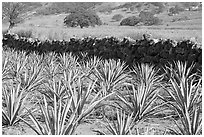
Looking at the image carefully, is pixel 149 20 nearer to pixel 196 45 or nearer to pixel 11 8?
pixel 11 8

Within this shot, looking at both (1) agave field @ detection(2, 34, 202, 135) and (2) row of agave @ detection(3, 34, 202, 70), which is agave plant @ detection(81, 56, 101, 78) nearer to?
(1) agave field @ detection(2, 34, 202, 135)

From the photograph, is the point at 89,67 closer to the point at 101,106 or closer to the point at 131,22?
the point at 101,106

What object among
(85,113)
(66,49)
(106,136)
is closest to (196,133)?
(106,136)

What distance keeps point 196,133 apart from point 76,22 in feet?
136

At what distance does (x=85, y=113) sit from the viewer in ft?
15.7

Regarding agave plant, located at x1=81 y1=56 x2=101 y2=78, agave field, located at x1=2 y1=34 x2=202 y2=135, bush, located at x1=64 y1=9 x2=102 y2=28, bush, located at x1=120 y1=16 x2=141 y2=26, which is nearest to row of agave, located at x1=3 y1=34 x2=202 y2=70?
agave field, located at x1=2 y1=34 x2=202 y2=135

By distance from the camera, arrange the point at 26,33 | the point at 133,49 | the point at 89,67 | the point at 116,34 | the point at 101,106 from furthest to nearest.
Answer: the point at 116,34, the point at 26,33, the point at 133,49, the point at 89,67, the point at 101,106

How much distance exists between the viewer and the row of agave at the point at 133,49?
32.1 feet

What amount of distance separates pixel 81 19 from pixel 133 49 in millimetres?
33323

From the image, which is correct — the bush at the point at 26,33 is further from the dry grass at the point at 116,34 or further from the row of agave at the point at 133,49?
the row of agave at the point at 133,49

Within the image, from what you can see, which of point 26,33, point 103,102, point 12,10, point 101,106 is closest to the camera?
point 101,106

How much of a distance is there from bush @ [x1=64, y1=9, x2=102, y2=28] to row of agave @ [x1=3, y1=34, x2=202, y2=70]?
1089 inches

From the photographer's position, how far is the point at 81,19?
146ft

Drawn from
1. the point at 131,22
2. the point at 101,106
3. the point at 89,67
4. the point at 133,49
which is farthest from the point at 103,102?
the point at 131,22
